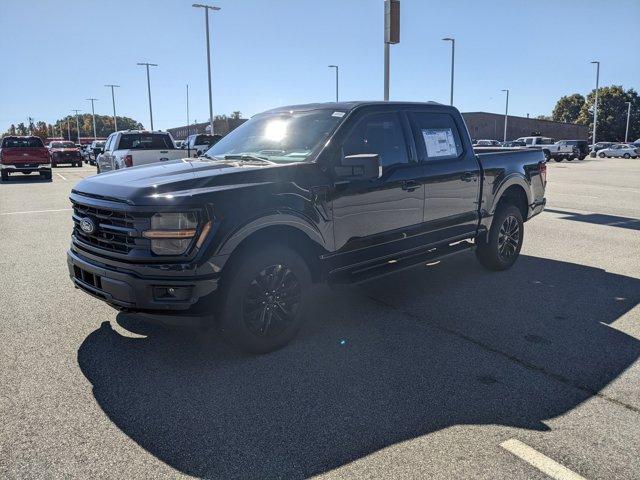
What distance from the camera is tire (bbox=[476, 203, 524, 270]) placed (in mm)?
6629

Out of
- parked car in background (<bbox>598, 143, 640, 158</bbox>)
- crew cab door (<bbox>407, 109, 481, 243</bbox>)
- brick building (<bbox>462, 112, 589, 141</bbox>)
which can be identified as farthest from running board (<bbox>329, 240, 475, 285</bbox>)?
brick building (<bbox>462, 112, 589, 141</bbox>)

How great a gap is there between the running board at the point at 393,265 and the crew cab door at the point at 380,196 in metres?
0.11

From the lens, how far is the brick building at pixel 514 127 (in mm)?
89938

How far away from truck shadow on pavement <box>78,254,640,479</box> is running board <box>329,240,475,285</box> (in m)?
0.44

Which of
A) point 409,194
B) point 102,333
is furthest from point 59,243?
point 409,194

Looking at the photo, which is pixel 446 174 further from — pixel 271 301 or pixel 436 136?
pixel 271 301

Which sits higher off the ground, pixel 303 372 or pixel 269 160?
pixel 269 160

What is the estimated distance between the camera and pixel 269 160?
15.5ft

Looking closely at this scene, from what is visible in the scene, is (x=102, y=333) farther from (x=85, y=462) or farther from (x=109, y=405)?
(x=85, y=462)

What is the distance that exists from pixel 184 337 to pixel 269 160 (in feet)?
5.60

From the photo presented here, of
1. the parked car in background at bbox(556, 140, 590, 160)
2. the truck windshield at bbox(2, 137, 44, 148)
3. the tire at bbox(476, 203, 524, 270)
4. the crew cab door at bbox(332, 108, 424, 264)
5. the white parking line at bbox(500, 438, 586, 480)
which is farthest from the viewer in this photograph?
the parked car in background at bbox(556, 140, 590, 160)

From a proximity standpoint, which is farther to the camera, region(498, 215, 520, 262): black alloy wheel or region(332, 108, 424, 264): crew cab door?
region(498, 215, 520, 262): black alloy wheel

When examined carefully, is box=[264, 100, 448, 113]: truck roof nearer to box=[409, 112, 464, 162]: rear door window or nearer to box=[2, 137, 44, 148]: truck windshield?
box=[409, 112, 464, 162]: rear door window

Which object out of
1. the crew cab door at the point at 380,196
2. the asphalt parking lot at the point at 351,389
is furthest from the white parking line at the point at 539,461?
the crew cab door at the point at 380,196
